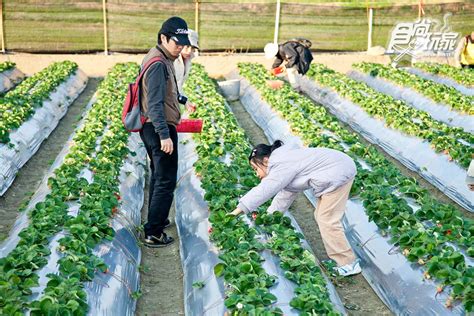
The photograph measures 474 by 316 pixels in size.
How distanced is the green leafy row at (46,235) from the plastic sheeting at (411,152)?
461cm

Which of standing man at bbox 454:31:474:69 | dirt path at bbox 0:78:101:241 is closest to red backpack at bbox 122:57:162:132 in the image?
dirt path at bbox 0:78:101:241

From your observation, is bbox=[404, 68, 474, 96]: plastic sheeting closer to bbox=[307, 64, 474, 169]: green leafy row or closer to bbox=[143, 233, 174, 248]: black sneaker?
bbox=[307, 64, 474, 169]: green leafy row

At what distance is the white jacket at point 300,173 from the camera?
6188 mm

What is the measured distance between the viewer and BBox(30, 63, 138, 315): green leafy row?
16.8 ft

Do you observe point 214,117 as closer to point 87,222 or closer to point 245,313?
point 87,222

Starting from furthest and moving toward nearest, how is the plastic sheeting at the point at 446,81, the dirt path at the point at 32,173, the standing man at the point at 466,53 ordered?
the standing man at the point at 466,53
the plastic sheeting at the point at 446,81
the dirt path at the point at 32,173

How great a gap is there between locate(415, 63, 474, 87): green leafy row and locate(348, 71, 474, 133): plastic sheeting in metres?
1.47

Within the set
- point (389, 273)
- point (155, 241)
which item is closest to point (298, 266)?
point (389, 273)

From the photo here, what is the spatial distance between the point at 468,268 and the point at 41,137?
876cm

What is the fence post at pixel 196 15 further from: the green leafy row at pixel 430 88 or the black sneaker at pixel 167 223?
the black sneaker at pixel 167 223

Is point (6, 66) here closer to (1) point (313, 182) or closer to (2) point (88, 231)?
(2) point (88, 231)

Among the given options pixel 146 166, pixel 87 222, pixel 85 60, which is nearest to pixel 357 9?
pixel 85 60

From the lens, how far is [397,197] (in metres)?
7.65

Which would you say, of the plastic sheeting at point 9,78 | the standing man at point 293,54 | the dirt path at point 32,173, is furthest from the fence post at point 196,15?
the dirt path at point 32,173
